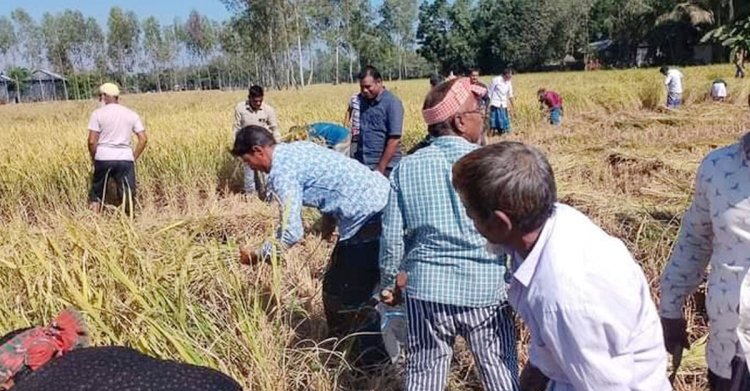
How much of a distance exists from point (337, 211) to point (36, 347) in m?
1.38

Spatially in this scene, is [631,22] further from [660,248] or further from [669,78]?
[660,248]

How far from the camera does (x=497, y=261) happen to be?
2.01 meters

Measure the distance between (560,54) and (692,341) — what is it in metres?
51.5

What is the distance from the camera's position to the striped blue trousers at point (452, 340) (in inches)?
79.4

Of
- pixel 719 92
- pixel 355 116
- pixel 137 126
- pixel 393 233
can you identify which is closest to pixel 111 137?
pixel 137 126

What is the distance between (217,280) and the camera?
2551mm

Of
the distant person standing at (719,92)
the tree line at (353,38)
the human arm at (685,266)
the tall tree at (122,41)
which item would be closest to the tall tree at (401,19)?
the tree line at (353,38)

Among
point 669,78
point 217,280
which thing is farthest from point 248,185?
point 669,78

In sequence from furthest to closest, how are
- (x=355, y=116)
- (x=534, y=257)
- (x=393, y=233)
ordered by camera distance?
1. (x=355, y=116)
2. (x=393, y=233)
3. (x=534, y=257)

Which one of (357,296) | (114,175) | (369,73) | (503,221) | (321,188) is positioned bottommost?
(357,296)

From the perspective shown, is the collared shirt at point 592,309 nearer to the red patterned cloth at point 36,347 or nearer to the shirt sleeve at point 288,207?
the red patterned cloth at point 36,347

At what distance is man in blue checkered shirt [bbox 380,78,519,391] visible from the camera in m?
1.98

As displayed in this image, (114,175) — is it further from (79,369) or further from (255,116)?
(79,369)

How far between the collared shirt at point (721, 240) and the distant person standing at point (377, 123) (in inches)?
128
